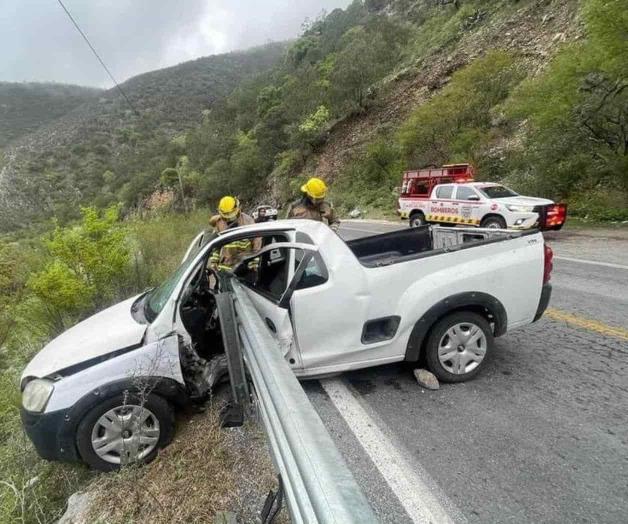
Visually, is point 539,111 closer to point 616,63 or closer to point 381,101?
point 616,63

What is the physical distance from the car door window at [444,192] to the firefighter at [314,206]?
331 inches

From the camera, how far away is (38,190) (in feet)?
149

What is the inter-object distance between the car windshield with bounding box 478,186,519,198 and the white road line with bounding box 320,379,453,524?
33.9 feet

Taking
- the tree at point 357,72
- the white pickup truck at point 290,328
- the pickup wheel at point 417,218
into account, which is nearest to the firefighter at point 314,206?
the white pickup truck at point 290,328

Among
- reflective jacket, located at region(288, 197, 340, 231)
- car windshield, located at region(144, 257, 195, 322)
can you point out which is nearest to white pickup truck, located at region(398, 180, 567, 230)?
reflective jacket, located at region(288, 197, 340, 231)

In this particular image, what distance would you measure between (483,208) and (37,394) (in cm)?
1168

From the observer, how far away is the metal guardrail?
1.07m

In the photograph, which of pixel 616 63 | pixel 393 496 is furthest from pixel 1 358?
pixel 616 63

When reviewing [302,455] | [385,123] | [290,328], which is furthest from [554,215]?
[385,123]

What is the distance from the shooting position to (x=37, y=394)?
269cm

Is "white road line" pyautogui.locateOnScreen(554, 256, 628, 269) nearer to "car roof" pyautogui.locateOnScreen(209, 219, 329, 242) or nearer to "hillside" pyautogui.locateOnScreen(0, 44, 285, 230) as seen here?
"car roof" pyautogui.locateOnScreen(209, 219, 329, 242)

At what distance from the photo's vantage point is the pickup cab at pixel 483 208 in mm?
10844

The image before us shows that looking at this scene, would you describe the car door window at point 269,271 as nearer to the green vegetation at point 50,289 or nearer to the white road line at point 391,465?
the white road line at point 391,465

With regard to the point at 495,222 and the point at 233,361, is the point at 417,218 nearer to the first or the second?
the point at 495,222
